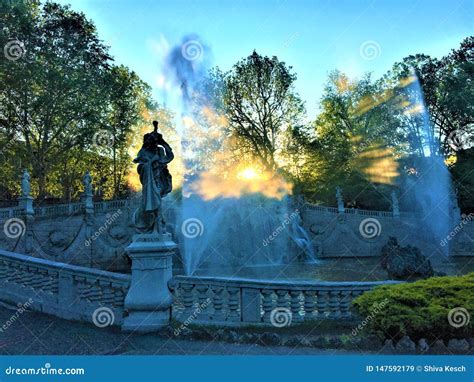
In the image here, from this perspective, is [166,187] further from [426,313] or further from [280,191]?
[280,191]

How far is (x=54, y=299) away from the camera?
819cm

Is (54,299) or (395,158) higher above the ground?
(395,158)

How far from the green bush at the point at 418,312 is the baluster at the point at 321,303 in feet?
3.15

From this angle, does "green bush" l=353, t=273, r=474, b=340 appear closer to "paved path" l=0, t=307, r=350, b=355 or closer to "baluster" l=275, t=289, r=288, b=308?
"paved path" l=0, t=307, r=350, b=355

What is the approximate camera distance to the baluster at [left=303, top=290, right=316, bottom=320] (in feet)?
23.3

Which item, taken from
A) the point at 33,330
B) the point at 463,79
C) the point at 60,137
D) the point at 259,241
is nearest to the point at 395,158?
the point at 463,79

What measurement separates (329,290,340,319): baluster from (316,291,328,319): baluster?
0.44 feet

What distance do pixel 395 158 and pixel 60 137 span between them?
1157 inches

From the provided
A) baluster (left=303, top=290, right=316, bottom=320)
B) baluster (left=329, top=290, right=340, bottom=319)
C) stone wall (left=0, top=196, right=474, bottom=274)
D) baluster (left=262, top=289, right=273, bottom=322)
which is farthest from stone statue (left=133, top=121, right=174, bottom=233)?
stone wall (left=0, top=196, right=474, bottom=274)

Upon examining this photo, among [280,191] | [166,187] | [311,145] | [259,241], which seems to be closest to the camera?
[166,187]

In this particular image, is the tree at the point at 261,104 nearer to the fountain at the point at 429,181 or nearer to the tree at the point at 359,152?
the tree at the point at 359,152

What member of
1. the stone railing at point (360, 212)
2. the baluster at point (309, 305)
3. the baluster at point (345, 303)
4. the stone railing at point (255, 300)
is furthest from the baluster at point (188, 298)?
the stone railing at point (360, 212)

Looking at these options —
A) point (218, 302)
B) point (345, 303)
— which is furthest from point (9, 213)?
point (345, 303)

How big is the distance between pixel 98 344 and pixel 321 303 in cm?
390
